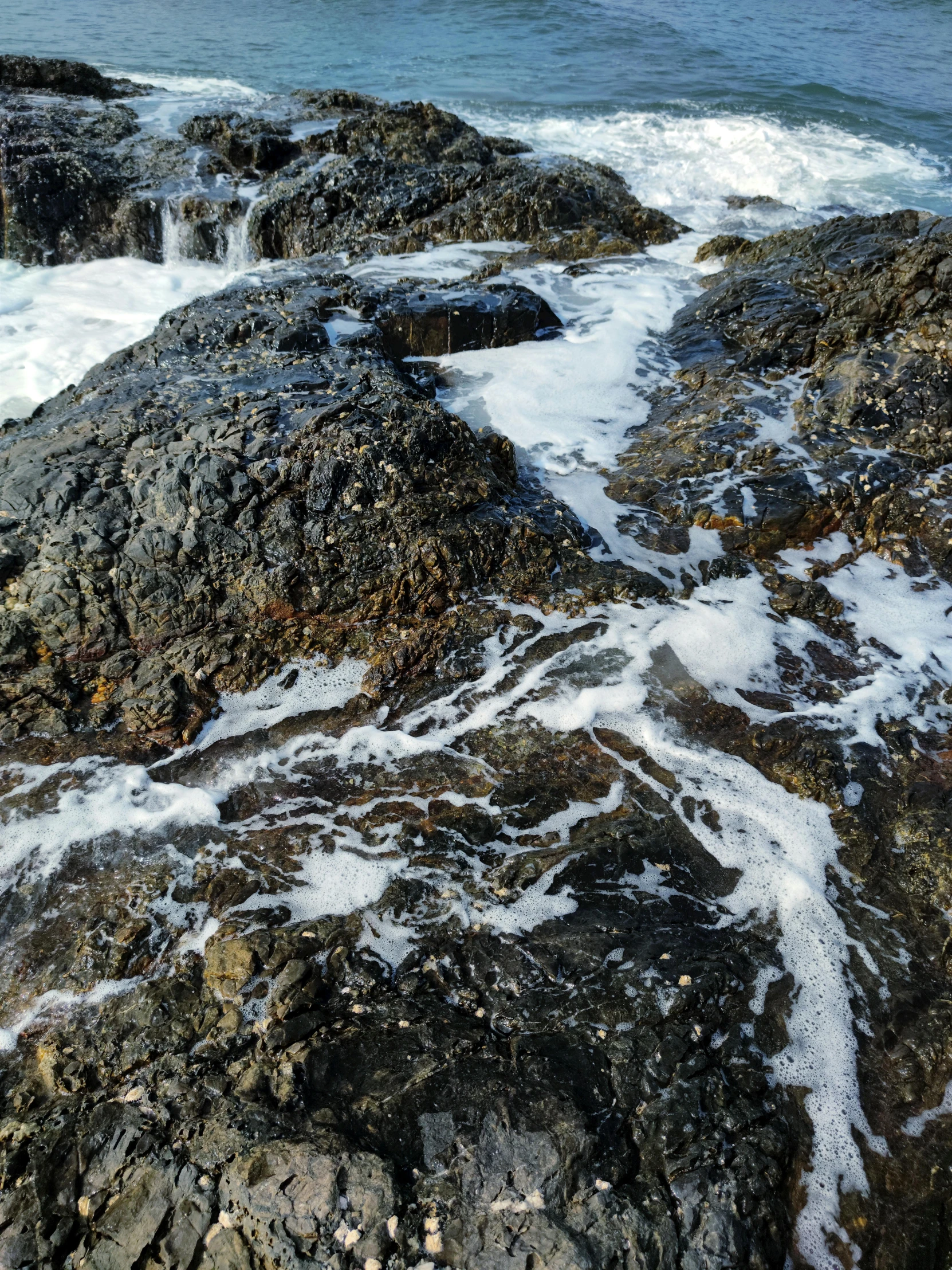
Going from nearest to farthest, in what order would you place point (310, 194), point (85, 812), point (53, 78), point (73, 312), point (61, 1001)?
point (61, 1001)
point (85, 812)
point (73, 312)
point (310, 194)
point (53, 78)

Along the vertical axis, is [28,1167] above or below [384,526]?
below

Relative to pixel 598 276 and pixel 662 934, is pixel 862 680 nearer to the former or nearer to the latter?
pixel 662 934

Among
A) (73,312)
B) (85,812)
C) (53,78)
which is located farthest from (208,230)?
(85,812)

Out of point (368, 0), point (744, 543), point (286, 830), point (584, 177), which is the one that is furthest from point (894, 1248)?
point (368, 0)

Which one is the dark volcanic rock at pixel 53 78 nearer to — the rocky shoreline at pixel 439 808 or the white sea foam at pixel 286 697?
the rocky shoreline at pixel 439 808

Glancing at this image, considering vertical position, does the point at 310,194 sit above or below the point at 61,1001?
above

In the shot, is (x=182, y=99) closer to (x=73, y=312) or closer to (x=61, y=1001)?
(x=73, y=312)

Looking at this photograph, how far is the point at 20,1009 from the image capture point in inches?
142

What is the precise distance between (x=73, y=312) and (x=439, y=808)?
32.2ft

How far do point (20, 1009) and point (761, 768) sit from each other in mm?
4240

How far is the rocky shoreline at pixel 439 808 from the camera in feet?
10.0

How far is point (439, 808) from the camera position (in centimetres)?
459

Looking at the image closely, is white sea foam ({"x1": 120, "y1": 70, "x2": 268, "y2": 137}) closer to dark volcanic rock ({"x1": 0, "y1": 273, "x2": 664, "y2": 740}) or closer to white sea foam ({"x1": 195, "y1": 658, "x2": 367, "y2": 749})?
dark volcanic rock ({"x1": 0, "y1": 273, "x2": 664, "y2": 740})

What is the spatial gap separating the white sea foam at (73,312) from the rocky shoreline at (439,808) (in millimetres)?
1982
